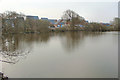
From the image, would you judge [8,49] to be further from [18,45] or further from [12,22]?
[18,45]

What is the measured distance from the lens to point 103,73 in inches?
95.3

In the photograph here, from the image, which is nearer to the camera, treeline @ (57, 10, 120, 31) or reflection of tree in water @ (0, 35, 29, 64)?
reflection of tree in water @ (0, 35, 29, 64)

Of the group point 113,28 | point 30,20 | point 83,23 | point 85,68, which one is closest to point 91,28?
point 83,23

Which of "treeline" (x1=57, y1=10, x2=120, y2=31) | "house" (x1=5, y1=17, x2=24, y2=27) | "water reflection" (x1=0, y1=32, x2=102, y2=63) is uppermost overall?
"treeline" (x1=57, y1=10, x2=120, y2=31)

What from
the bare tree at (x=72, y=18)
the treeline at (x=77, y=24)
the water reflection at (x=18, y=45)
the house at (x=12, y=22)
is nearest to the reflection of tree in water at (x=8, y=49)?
the water reflection at (x=18, y=45)

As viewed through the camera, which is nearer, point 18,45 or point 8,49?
point 8,49

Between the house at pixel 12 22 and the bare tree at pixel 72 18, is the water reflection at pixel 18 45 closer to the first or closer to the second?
the house at pixel 12 22

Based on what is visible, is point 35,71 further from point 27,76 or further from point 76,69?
point 76,69

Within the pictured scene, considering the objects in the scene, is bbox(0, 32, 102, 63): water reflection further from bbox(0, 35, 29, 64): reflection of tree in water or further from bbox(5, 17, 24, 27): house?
bbox(5, 17, 24, 27): house

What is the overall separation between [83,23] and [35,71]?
1977 centimetres

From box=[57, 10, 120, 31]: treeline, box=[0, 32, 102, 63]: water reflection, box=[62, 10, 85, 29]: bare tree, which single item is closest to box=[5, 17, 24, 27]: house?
box=[0, 32, 102, 63]: water reflection

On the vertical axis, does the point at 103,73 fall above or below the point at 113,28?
below

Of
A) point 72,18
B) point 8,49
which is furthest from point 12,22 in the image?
point 72,18

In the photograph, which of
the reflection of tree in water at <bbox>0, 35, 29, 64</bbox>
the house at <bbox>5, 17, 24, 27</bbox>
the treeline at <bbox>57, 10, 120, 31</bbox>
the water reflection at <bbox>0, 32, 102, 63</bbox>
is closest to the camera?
the reflection of tree in water at <bbox>0, 35, 29, 64</bbox>
